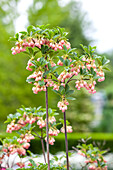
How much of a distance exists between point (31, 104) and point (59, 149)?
1579mm

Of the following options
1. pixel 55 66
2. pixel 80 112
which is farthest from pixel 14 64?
pixel 55 66

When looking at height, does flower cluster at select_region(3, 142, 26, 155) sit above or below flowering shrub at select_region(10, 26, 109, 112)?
below

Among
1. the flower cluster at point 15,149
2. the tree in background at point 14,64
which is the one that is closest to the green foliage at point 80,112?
the tree in background at point 14,64

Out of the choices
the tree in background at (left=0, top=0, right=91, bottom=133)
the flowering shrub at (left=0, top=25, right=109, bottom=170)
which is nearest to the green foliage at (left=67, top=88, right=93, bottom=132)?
the tree in background at (left=0, top=0, right=91, bottom=133)

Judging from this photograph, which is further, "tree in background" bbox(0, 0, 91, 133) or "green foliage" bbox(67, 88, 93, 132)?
"green foliage" bbox(67, 88, 93, 132)

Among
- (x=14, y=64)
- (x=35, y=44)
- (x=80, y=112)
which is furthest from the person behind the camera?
(x=80, y=112)

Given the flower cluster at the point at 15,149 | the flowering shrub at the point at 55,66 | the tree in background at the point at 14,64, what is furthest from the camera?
the tree in background at the point at 14,64

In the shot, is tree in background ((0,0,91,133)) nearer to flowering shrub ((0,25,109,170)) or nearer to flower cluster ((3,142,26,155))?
flower cluster ((3,142,26,155))

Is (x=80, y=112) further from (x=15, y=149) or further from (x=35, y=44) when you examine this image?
(x=35, y=44)

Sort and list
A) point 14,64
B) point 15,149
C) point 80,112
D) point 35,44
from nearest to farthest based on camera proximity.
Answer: point 35,44
point 15,149
point 14,64
point 80,112

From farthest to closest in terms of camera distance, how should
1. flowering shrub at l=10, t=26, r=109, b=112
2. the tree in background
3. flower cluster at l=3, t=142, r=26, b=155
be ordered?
the tree in background
flower cluster at l=3, t=142, r=26, b=155
flowering shrub at l=10, t=26, r=109, b=112

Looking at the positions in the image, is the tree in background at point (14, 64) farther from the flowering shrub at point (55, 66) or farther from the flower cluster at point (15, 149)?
the flowering shrub at point (55, 66)

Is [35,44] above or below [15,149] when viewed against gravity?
above

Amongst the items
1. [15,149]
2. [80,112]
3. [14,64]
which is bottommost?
[15,149]
